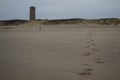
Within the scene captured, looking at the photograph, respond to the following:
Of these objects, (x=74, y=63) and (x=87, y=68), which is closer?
(x=87, y=68)

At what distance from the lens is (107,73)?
3.46 meters

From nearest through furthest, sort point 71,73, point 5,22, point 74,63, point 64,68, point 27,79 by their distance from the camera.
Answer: point 27,79
point 71,73
point 64,68
point 74,63
point 5,22

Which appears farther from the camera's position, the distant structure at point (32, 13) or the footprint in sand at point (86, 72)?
the distant structure at point (32, 13)

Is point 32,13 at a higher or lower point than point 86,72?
lower

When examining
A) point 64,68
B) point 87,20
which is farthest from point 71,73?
point 87,20

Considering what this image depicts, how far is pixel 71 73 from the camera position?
3.44 meters

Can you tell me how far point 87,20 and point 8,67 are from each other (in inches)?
1404

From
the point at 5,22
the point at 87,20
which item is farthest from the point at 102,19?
the point at 5,22

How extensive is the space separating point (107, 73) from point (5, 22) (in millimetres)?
42643

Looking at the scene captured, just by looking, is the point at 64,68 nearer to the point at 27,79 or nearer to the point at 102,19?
the point at 27,79

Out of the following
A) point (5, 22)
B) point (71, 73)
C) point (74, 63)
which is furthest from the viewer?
point (5, 22)

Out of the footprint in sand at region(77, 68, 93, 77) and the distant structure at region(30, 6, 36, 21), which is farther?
the distant structure at region(30, 6, 36, 21)

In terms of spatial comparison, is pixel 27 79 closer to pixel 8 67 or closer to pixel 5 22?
pixel 8 67

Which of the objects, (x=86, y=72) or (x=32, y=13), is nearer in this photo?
(x=86, y=72)
